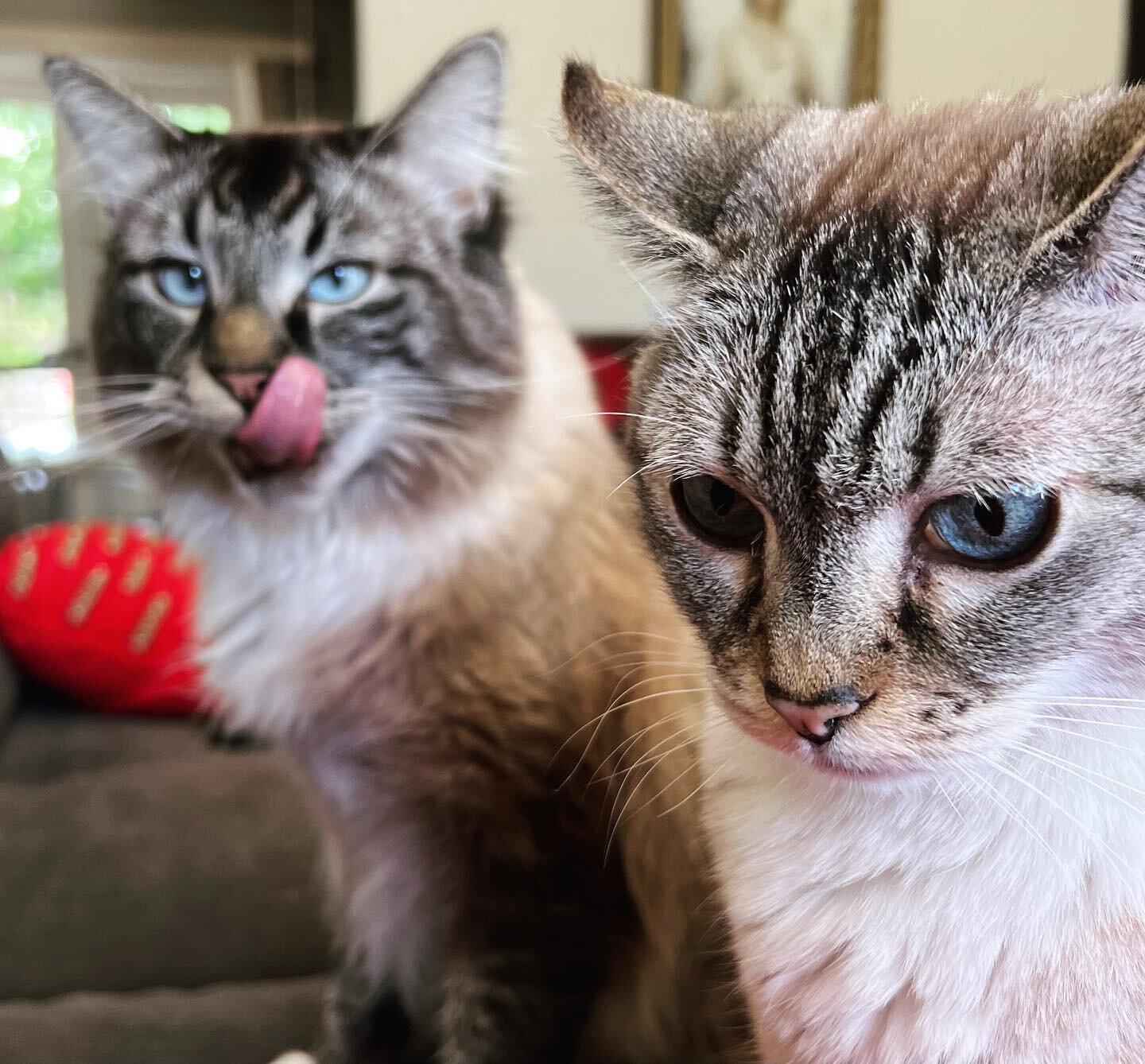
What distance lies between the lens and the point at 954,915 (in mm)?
694

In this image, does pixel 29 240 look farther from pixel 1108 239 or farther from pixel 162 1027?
pixel 1108 239

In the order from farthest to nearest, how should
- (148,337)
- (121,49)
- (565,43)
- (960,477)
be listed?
1. (121,49)
2. (565,43)
3. (148,337)
4. (960,477)

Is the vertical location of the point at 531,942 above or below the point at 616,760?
below

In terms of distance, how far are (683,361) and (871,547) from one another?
199mm

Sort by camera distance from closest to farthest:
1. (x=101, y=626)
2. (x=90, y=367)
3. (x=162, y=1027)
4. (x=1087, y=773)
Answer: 1. (x=1087, y=773)
2. (x=162, y=1027)
3. (x=90, y=367)
4. (x=101, y=626)

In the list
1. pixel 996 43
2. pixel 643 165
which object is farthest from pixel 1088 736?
pixel 996 43

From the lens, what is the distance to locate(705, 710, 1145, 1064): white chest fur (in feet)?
2.15

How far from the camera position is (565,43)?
2.83 m

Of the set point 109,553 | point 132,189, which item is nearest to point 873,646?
point 132,189

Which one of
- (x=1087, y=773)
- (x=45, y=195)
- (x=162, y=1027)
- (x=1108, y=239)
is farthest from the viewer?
(x=45, y=195)

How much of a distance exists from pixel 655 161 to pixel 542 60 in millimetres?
2309

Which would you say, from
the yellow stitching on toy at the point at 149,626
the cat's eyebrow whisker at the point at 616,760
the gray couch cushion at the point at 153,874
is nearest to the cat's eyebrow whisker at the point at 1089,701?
the cat's eyebrow whisker at the point at 616,760

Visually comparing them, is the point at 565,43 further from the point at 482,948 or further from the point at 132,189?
the point at 482,948

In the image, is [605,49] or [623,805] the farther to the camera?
[605,49]
